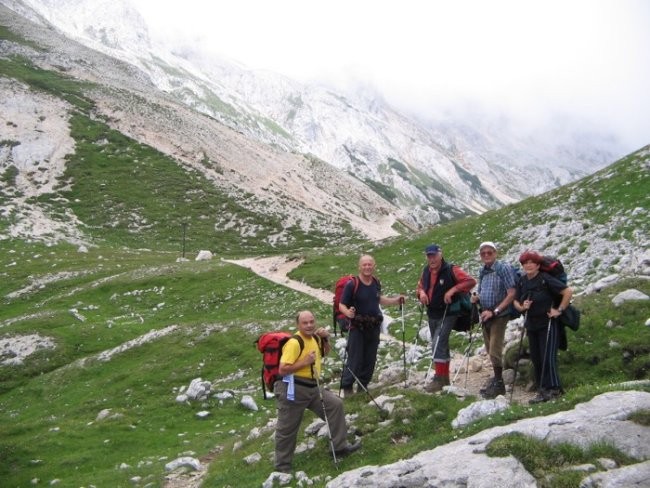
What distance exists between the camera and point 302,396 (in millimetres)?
12047

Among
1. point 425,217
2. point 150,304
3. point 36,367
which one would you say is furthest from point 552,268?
point 425,217

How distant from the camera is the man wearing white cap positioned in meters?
13.6

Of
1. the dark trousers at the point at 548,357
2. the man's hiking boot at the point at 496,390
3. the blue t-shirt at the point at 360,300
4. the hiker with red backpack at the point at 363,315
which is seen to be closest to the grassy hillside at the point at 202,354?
the dark trousers at the point at 548,357

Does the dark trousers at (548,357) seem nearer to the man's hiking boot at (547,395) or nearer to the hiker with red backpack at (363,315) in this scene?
the man's hiking boot at (547,395)

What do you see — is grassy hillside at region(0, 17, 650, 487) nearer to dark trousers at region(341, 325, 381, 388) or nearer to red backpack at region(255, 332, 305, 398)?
dark trousers at region(341, 325, 381, 388)

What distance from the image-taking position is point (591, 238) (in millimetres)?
31312

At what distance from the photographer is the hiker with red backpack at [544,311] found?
40.7 ft

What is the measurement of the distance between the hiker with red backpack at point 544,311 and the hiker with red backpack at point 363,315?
3494 millimetres

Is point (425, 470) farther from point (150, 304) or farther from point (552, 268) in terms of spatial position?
point (150, 304)

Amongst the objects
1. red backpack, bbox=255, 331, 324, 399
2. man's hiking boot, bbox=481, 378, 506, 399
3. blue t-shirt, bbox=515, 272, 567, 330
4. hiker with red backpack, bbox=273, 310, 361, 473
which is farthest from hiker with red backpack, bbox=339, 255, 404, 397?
blue t-shirt, bbox=515, 272, 567, 330

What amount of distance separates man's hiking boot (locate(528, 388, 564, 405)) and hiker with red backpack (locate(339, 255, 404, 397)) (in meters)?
4.18

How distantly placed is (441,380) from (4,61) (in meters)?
147

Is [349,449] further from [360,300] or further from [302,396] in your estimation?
[360,300]

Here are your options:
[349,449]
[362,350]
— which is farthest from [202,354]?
[349,449]
